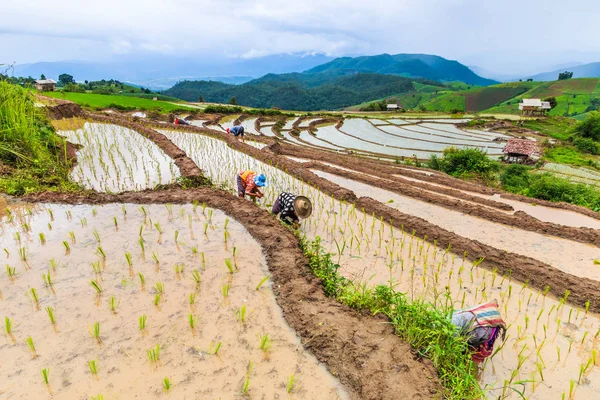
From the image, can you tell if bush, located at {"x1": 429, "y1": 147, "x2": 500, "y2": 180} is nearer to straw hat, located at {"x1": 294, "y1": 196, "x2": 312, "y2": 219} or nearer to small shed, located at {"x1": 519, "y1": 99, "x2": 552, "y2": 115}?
straw hat, located at {"x1": 294, "y1": 196, "x2": 312, "y2": 219}

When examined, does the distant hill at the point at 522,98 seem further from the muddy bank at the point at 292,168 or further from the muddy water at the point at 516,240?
the muddy water at the point at 516,240

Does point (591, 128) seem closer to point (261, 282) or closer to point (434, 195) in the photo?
point (434, 195)

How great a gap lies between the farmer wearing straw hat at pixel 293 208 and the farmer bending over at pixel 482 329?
3.43 meters

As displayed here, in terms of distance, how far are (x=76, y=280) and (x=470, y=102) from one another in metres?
101

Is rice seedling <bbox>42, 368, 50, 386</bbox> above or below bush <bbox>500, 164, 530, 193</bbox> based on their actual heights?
above

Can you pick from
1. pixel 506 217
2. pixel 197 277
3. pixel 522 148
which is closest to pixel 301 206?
pixel 197 277

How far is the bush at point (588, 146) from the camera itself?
28.8m

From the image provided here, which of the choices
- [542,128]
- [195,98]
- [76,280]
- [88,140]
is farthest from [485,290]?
[195,98]

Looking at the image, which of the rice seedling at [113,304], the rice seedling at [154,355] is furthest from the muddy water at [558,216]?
the rice seedling at [113,304]

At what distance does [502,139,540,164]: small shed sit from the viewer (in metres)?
22.4

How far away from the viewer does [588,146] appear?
28984 mm

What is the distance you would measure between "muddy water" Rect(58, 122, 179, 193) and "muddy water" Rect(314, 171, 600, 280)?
264 inches

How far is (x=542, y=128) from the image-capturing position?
1476 inches

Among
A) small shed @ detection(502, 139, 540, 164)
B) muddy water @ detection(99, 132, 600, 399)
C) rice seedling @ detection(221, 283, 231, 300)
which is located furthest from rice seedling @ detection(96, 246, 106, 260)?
small shed @ detection(502, 139, 540, 164)
